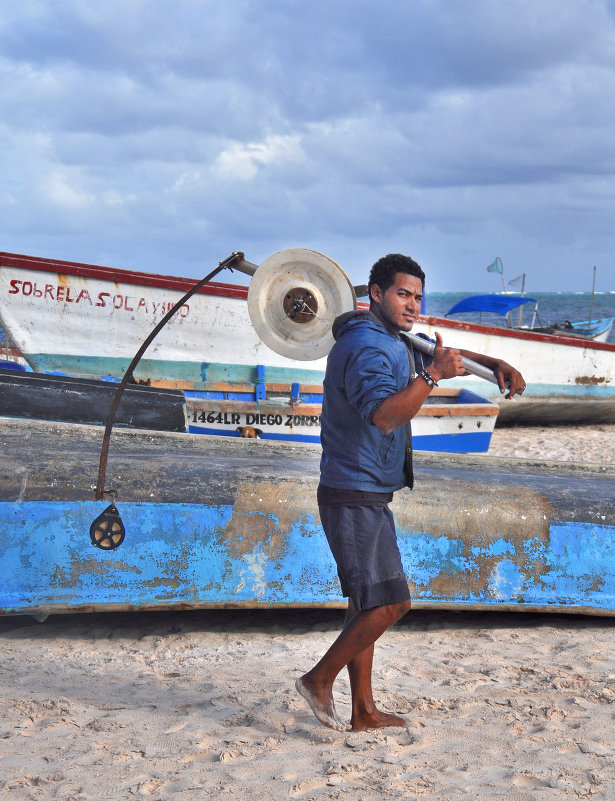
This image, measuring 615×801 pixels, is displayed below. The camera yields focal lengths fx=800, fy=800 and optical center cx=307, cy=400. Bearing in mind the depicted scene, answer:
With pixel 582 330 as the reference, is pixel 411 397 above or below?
below

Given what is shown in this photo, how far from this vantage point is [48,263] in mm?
11203

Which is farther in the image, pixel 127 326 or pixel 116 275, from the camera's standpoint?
pixel 127 326

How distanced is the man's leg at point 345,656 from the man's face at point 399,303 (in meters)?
0.99

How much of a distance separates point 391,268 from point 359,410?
1.83 ft

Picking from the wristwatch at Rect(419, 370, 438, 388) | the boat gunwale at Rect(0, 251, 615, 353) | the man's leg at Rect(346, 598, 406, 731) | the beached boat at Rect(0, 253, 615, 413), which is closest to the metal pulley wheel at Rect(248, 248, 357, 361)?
the wristwatch at Rect(419, 370, 438, 388)

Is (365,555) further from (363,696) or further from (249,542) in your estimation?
(249,542)

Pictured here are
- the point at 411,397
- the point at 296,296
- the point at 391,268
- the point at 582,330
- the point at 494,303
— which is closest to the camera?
the point at 411,397

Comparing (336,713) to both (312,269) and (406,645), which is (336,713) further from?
(312,269)

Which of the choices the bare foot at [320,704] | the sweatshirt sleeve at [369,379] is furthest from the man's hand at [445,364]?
the bare foot at [320,704]

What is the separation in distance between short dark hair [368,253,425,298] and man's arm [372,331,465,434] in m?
0.37

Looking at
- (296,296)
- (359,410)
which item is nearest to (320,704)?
(359,410)

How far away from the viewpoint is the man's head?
2.84 meters

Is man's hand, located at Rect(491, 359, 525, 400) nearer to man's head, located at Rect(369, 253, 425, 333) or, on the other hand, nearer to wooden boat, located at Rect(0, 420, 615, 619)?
man's head, located at Rect(369, 253, 425, 333)

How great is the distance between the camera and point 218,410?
9273 millimetres
